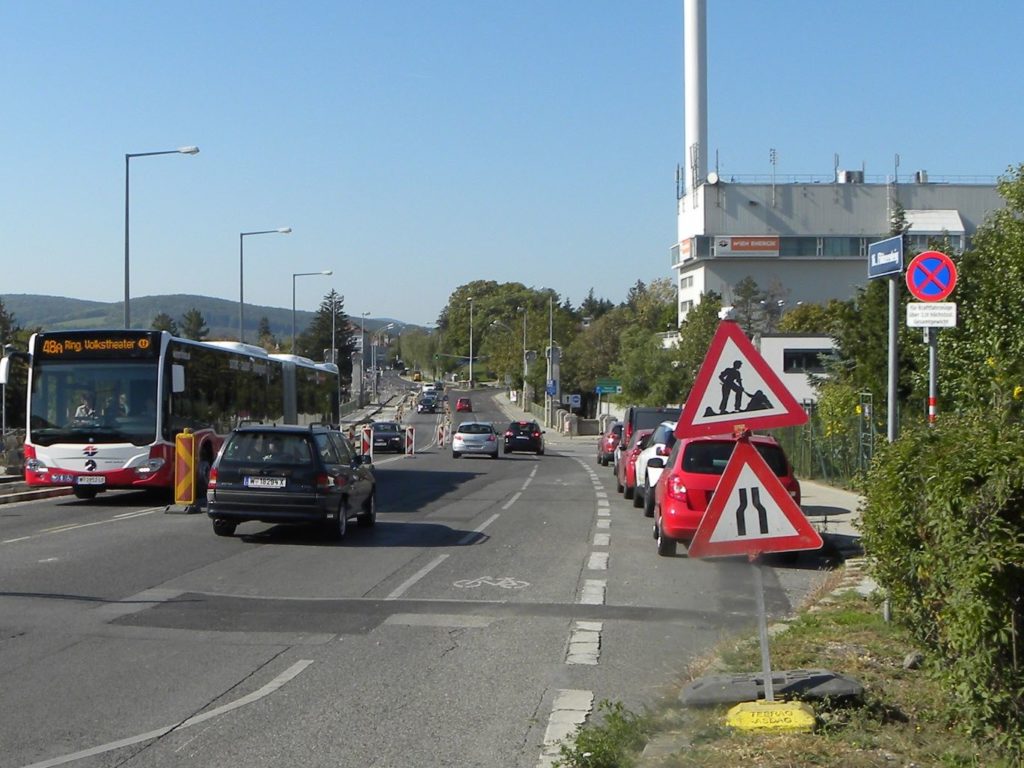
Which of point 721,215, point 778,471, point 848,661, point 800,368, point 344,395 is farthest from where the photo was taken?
point 344,395

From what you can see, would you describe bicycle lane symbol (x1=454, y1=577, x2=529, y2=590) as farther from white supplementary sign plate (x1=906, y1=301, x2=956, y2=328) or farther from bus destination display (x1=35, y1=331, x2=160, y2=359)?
bus destination display (x1=35, y1=331, x2=160, y2=359)

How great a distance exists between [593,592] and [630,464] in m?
13.0

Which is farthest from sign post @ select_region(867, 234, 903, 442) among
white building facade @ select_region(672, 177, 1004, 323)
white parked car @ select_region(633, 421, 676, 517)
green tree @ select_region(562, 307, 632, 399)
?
green tree @ select_region(562, 307, 632, 399)

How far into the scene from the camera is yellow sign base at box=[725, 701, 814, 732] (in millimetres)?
6234

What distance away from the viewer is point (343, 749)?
6.58 meters

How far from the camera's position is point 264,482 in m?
16.2

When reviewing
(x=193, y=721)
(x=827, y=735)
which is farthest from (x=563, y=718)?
(x=193, y=721)

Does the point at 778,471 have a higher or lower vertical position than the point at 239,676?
higher

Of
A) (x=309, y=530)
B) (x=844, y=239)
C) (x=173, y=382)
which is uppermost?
(x=844, y=239)

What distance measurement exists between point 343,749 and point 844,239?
97.4m

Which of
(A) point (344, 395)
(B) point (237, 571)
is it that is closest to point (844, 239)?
(A) point (344, 395)

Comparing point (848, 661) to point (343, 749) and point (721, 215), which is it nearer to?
point (343, 749)

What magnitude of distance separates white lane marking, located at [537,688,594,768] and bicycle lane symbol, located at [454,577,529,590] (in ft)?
14.8

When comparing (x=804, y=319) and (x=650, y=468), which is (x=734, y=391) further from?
(x=804, y=319)
